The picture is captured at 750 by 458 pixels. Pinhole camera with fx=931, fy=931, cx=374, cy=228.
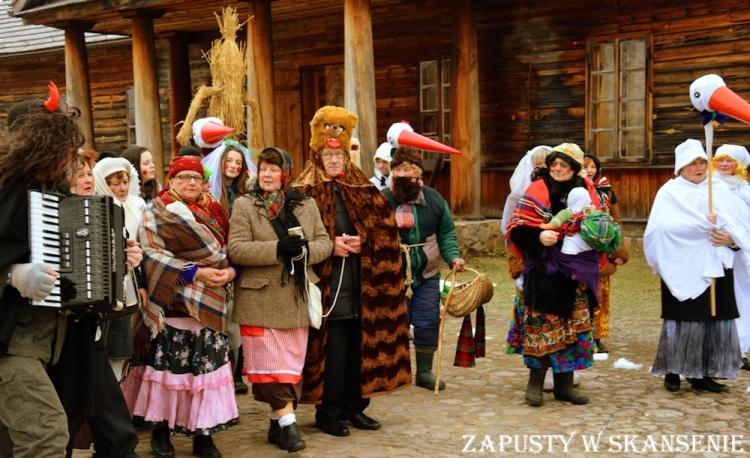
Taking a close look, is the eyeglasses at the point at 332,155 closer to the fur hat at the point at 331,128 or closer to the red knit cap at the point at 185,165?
the fur hat at the point at 331,128

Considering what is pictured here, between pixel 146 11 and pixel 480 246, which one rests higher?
pixel 146 11

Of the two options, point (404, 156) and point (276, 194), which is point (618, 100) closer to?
point (404, 156)

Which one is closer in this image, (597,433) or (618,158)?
(597,433)

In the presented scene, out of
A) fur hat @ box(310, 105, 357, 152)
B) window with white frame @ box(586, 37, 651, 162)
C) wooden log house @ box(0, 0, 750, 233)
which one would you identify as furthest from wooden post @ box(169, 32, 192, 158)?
fur hat @ box(310, 105, 357, 152)

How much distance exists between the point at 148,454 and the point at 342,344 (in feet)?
4.02

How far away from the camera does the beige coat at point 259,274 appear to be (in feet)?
16.1

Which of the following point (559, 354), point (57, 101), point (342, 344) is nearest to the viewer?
point (57, 101)

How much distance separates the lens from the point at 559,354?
5.84 metres

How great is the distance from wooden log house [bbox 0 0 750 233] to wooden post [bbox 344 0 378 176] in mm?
15

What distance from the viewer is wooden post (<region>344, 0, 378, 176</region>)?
1155 centimetres

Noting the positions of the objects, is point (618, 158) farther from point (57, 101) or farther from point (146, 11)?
point (57, 101)

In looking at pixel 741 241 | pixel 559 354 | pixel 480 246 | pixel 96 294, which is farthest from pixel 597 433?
pixel 480 246

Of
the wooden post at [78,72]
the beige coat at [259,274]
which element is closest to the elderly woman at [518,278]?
the beige coat at [259,274]

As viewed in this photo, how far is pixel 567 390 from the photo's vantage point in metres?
5.96
